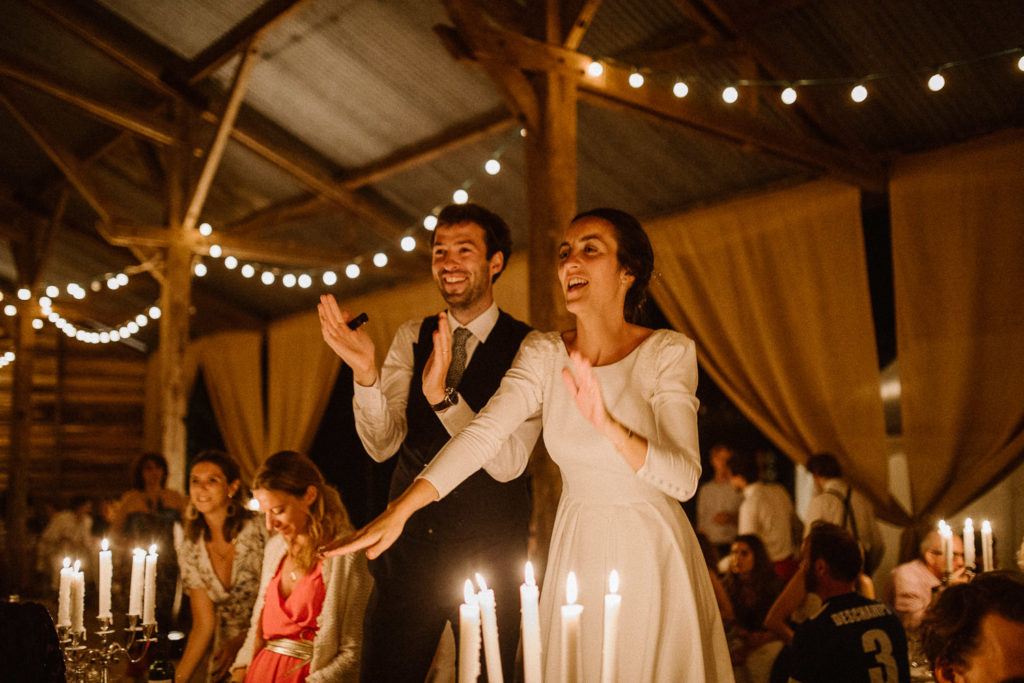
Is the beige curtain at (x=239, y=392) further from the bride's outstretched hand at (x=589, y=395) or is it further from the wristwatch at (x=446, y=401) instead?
the bride's outstretched hand at (x=589, y=395)

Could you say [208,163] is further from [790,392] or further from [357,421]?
[357,421]

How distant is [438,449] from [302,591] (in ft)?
2.77

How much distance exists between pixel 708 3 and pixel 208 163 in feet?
14.0

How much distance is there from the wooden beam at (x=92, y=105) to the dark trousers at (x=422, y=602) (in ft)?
20.8

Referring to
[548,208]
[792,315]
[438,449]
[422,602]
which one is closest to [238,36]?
[548,208]

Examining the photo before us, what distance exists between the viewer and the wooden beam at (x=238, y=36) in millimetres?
6043

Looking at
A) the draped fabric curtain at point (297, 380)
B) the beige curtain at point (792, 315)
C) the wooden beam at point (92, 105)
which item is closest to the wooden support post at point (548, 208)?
the beige curtain at point (792, 315)

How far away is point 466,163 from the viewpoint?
22.6 feet

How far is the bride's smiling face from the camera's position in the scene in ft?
5.63

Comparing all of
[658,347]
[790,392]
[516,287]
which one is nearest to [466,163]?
[516,287]

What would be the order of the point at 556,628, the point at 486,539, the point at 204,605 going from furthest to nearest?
1. the point at 204,605
2. the point at 486,539
3. the point at 556,628

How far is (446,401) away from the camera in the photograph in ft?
6.50

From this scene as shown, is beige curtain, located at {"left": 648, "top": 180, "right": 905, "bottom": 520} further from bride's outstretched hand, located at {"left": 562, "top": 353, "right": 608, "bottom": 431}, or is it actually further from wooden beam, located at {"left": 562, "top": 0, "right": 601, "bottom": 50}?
A: bride's outstretched hand, located at {"left": 562, "top": 353, "right": 608, "bottom": 431}

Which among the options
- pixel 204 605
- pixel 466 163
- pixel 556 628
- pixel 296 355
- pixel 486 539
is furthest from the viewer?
pixel 296 355
